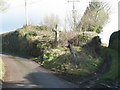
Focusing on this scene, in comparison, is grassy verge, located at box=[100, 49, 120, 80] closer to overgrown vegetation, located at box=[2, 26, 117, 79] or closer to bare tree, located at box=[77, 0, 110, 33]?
overgrown vegetation, located at box=[2, 26, 117, 79]

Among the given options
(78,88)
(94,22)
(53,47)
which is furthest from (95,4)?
(78,88)

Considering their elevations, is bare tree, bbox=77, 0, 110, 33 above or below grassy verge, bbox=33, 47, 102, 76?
above

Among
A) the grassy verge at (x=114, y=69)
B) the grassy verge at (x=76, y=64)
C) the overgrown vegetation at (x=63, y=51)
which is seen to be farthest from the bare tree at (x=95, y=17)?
the grassy verge at (x=114, y=69)

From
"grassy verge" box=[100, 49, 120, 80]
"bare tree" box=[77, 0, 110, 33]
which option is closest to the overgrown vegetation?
"grassy verge" box=[100, 49, 120, 80]

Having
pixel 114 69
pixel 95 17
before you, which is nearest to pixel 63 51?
pixel 114 69

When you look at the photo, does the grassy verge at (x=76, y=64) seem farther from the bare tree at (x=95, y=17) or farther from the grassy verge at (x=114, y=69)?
the bare tree at (x=95, y=17)

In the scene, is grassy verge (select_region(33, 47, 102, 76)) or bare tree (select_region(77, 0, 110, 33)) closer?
grassy verge (select_region(33, 47, 102, 76))

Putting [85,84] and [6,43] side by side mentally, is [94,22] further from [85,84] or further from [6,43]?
[85,84]

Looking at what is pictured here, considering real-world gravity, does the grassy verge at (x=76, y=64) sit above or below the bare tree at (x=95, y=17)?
below

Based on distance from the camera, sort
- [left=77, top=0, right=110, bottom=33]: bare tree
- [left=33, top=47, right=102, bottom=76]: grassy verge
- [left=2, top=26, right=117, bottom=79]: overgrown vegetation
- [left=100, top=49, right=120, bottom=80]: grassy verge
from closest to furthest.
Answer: [left=100, top=49, right=120, bottom=80]: grassy verge
[left=33, top=47, right=102, bottom=76]: grassy verge
[left=2, top=26, right=117, bottom=79]: overgrown vegetation
[left=77, top=0, right=110, bottom=33]: bare tree

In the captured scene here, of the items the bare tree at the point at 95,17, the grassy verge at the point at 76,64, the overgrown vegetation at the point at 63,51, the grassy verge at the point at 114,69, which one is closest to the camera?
the grassy verge at the point at 114,69

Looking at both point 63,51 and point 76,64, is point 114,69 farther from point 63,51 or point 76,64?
point 63,51

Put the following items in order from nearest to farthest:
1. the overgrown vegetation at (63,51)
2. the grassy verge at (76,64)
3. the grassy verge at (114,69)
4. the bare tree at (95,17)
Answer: the grassy verge at (114,69), the grassy verge at (76,64), the overgrown vegetation at (63,51), the bare tree at (95,17)

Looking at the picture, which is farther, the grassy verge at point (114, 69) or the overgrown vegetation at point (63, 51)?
the overgrown vegetation at point (63, 51)
